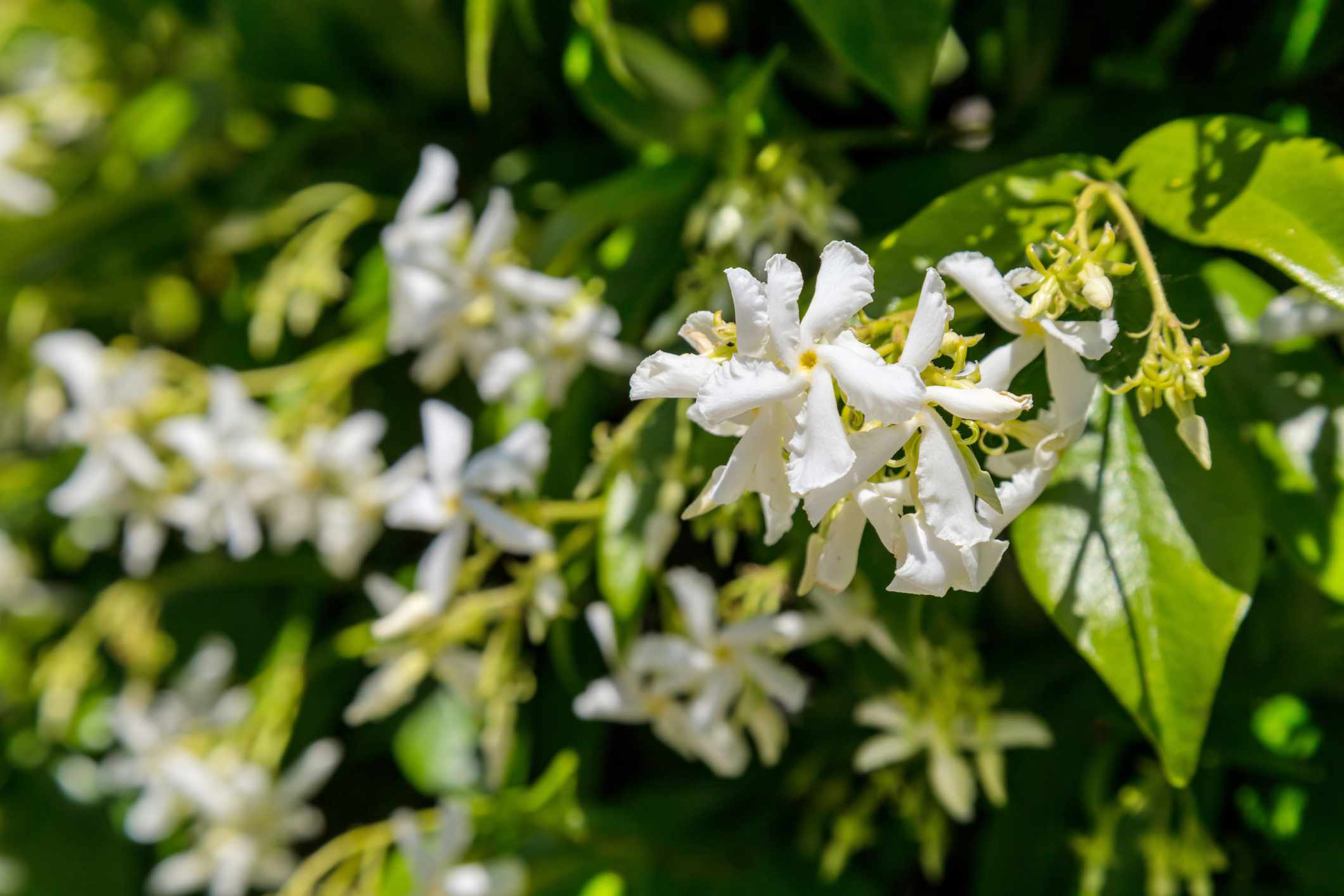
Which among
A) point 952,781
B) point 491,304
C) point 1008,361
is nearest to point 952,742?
point 952,781

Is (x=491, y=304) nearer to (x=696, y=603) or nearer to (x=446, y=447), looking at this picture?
(x=446, y=447)

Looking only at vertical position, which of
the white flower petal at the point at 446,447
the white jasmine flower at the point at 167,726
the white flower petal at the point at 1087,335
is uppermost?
the white flower petal at the point at 1087,335

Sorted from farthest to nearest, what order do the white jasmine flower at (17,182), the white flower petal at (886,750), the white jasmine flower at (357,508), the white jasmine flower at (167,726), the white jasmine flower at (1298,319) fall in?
the white jasmine flower at (17,182) < the white jasmine flower at (167,726) < the white jasmine flower at (357,508) < the white flower petal at (886,750) < the white jasmine flower at (1298,319)

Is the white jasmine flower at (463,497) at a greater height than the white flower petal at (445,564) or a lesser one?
greater

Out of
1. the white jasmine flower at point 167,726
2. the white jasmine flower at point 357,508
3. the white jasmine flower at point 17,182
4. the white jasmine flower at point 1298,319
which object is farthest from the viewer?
the white jasmine flower at point 17,182

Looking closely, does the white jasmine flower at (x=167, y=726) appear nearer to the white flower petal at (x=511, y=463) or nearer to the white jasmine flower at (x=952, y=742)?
the white flower petal at (x=511, y=463)

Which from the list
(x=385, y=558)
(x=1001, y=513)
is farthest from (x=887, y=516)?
(x=385, y=558)

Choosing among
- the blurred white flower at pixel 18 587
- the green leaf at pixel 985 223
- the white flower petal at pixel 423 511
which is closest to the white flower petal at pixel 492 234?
the white flower petal at pixel 423 511
